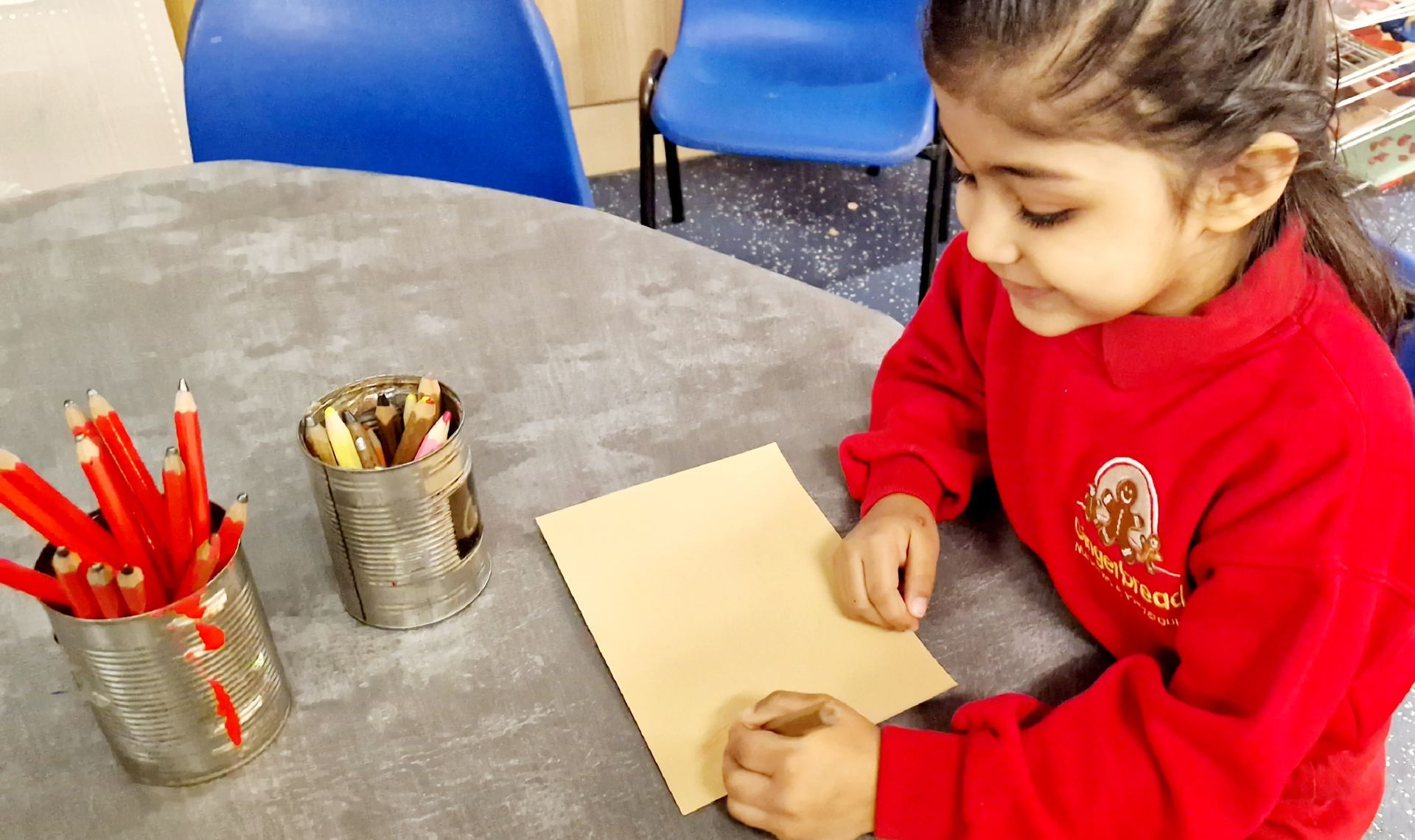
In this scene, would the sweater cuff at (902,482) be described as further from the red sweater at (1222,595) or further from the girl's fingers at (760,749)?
the girl's fingers at (760,749)

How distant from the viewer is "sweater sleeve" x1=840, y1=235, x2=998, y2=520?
2.21ft

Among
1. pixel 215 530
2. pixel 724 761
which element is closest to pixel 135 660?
pixel 215 530

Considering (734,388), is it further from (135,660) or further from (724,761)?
(135,660)

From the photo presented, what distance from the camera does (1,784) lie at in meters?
0.51

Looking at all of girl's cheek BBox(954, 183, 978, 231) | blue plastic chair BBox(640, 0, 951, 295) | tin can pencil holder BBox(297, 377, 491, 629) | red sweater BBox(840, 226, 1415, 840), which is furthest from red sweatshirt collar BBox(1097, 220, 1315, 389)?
blue plastic chair BBox(640, 0, 951, 295)

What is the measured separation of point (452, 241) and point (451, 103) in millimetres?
346

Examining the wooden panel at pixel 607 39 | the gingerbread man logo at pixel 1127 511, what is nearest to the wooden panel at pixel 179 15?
the wooden panel at pixel 607 39

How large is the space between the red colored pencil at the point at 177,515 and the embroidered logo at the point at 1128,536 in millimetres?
473

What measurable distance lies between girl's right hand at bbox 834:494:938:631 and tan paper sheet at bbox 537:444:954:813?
0.4 inches

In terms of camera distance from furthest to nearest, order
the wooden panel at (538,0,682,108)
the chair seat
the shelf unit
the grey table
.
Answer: the wooden panel at (538,0,682,108) < the shelf unit < the chair seat < the grey table

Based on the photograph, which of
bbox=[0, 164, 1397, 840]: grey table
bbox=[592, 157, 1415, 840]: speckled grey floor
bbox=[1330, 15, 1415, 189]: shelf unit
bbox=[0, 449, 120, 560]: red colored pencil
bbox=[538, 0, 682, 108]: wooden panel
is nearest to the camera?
bbox=[0, 449, 120, 560]: red colored pencil

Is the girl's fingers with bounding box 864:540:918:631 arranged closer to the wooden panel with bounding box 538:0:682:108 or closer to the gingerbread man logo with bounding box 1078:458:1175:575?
the gingerbread man logo with bounding box 1078:458:1175:575

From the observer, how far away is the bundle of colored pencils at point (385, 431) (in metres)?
0.53

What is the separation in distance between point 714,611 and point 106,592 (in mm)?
307
